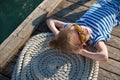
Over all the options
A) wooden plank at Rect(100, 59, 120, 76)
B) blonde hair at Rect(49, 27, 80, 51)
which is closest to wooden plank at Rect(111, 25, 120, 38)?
wooden plank at Rect(100, 59, 120, 76)

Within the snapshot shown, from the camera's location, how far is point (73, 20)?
346 centimetres

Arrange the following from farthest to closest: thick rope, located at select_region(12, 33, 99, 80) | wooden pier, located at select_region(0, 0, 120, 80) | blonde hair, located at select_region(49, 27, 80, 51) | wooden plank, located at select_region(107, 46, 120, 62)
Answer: wooden plank, located at select_region(107, 46, 120, 62), wooden pier, located at select_region(0, 0, 120, 80), thick rope, located at select_region(12, 33, 99, 80), blonde hair, located at select_region(49, 27, 80, 51)

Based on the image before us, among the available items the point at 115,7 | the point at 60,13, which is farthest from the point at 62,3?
the point at 115,7

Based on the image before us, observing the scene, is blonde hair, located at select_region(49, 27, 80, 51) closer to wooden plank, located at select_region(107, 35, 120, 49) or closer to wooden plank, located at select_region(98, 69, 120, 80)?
wooden plank, located at select_region(98, 69, 120, 80)

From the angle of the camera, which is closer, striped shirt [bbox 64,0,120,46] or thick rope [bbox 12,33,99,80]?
thick rope [bbox 12,33,99,80]

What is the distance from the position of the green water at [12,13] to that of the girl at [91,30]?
197 cm

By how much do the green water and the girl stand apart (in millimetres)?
1967

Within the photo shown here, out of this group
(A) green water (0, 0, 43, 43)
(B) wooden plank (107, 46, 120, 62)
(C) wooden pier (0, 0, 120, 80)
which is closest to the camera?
(C) wooden pier (0, 0, 120, 80)

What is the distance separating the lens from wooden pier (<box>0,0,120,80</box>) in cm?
290

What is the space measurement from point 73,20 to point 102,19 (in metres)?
0.45

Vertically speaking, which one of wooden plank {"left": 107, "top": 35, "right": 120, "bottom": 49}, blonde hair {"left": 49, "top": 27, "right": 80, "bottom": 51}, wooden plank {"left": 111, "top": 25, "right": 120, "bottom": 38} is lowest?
blonde hair {"left": 49, "top": 27, "right": 80, "bottom": 51}

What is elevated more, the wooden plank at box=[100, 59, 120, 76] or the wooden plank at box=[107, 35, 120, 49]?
the wooden plank at box=[107, 35, 120, 49]

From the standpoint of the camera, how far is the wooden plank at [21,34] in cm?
310

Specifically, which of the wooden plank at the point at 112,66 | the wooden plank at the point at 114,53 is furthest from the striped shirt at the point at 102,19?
the wooden plank at the point at 112,66
